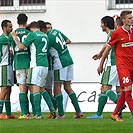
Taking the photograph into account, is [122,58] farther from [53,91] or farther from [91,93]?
[91,93]

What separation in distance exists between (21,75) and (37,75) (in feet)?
1.49

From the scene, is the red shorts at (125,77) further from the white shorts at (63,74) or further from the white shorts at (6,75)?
the white shorts at (6,75)

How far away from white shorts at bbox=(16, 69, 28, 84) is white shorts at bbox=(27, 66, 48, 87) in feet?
0.79

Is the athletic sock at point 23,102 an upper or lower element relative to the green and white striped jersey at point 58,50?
lower

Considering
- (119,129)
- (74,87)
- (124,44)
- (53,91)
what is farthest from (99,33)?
(119,129)

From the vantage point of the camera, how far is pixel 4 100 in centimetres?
1894

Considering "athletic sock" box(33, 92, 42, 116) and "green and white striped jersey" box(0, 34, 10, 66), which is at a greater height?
"green and white striped jersey" box(0, 34, 10, 66)

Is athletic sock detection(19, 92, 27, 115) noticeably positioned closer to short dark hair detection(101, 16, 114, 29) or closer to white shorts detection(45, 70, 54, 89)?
white shorts detection(45, 70, 54, 89)

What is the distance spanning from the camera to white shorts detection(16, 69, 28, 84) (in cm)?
1802

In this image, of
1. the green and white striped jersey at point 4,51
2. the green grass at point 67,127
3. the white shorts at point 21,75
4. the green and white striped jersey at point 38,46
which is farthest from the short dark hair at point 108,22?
the green grass at point 67,127

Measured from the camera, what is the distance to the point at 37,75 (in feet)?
58.1

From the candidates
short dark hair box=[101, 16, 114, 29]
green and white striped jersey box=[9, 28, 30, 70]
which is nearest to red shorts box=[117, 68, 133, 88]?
short dark hair box=[101, 16, 114, 29]

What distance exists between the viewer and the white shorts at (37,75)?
17703 millimetres

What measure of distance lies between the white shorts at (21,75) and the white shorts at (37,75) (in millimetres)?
239
